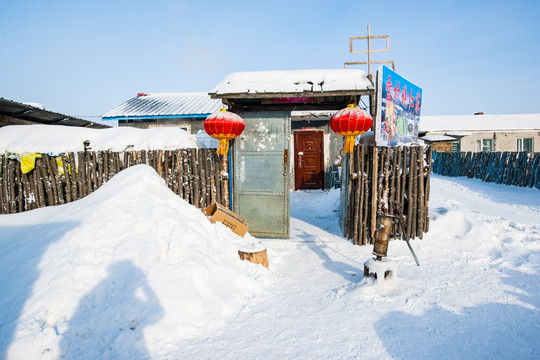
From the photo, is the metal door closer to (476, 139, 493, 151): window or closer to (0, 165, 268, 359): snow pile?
(0, 165, 268, 359): snow pile

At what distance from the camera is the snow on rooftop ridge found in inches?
229

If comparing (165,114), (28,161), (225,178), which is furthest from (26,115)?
(225,178)

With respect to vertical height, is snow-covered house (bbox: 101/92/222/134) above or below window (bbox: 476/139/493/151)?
above

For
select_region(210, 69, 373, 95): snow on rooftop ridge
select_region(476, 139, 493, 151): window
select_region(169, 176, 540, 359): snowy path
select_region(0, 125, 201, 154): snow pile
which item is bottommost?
select_region(169, 176, 540, 359): snowy path

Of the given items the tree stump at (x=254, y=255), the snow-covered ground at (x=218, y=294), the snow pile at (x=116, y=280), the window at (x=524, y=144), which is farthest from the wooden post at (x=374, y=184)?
the window at (x=524, y=144)

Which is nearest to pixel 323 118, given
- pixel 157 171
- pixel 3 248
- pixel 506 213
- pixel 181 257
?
pixel 506 213

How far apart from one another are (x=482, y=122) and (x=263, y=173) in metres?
26.5

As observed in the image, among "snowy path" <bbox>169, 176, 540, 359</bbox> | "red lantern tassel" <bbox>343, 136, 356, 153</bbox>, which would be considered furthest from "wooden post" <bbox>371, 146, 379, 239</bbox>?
"snowy path" <bbox>169, 176, 540, 359</bbox>

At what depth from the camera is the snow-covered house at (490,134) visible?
21844mm

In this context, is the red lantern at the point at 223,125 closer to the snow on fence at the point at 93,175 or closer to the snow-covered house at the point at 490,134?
the snow on fence at the point at 93,175

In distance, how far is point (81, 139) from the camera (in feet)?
24.2

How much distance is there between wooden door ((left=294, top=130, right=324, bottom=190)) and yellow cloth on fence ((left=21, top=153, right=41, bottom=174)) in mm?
9430

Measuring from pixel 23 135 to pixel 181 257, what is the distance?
6.48 m

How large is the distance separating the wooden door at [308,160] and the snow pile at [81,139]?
22.2ft
